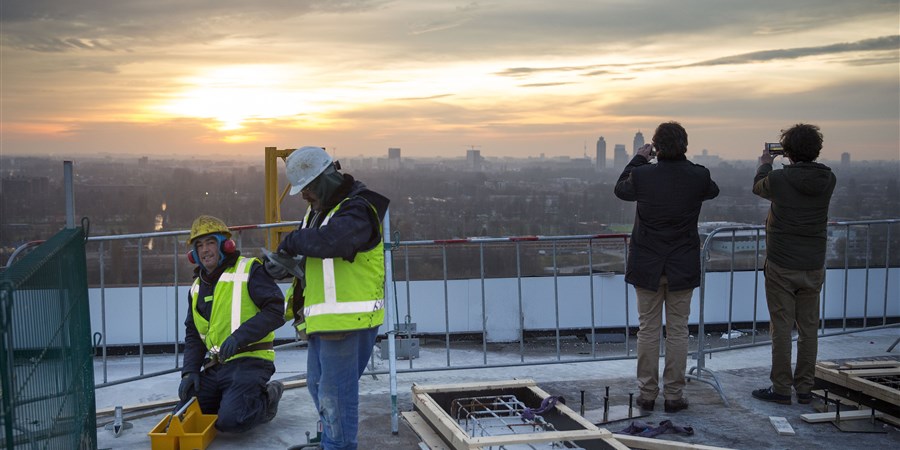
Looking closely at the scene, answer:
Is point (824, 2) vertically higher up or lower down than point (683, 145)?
higher up

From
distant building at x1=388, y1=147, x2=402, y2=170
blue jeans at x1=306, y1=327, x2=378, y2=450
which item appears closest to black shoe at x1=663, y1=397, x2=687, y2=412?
blue jeans at x1=306, y1=327, x2=378, y2=450

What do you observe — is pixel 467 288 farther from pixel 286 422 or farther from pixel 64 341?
pixel 64 341

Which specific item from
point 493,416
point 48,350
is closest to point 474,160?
point 493,416

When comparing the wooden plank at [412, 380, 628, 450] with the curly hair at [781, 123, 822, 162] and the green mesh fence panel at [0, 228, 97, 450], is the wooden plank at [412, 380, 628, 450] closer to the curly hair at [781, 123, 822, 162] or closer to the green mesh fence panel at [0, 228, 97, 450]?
the green mesh fence panel at [0, 228, 97, 450]

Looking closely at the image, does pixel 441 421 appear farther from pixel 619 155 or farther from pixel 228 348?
pixel 619 155

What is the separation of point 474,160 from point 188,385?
46.5 feet

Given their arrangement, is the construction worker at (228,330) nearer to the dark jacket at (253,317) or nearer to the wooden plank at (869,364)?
the dark jacket at (253,317)

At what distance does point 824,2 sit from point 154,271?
12073 mm

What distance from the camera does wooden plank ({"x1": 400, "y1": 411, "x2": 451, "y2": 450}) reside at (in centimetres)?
587

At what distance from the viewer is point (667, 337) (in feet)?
21.8

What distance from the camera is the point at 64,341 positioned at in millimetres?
4609

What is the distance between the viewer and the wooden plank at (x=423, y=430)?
5.87 meters

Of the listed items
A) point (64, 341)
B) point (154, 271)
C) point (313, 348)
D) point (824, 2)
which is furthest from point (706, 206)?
point (64, 341)

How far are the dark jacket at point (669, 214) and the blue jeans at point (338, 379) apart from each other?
2436mm
